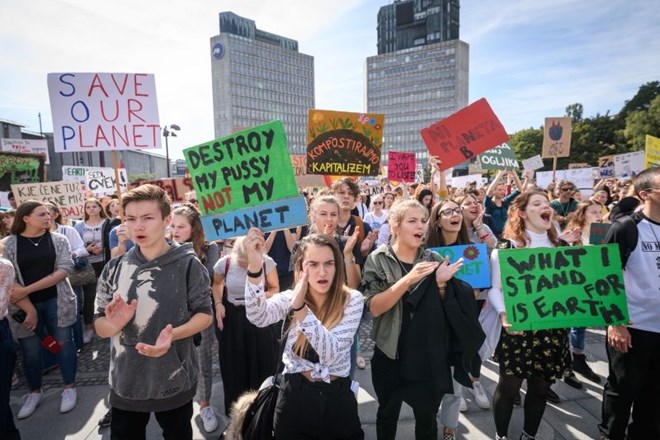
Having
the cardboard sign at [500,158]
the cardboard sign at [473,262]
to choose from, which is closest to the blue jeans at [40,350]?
the cardboard sign at [473,262]

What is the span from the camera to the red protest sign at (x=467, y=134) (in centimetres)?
558

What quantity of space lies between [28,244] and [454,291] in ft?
14.2

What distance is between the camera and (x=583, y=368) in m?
4.10

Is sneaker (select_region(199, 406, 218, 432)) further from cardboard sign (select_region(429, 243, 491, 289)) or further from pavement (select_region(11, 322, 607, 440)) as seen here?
cardboard sign (select_region(429, 243, 491, 289))

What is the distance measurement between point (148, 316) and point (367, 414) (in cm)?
243

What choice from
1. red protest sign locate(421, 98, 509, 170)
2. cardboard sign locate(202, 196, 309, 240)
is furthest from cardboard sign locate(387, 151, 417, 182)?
cardboard sign locate(202, 196, 309, 240)

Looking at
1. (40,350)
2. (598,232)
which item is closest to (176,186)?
(40,350)

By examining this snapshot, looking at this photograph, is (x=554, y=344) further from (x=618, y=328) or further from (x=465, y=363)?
(x=465, y=363)

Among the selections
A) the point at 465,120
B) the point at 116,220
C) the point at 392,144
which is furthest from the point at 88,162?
the point at 392,144

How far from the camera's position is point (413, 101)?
110375 mm

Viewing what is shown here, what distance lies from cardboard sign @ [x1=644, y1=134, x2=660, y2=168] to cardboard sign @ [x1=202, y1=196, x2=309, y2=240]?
339 inches

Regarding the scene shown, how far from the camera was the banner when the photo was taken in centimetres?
260

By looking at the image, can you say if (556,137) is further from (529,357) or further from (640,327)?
(529,357)

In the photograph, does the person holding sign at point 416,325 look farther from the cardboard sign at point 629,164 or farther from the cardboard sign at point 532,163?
the cardboard sign at point 629,164
